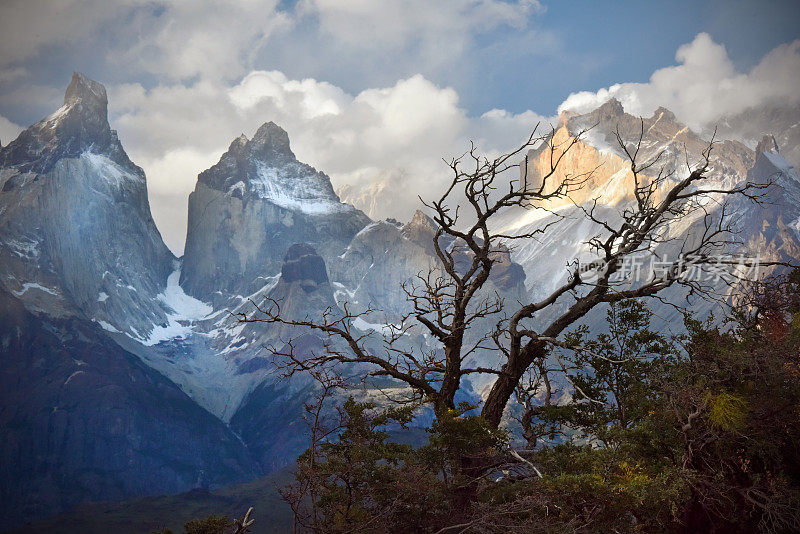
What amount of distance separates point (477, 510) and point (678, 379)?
16.5 feet

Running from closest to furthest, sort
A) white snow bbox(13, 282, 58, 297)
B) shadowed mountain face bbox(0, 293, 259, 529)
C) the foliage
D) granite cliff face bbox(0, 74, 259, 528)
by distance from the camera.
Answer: the foliage < shadowed mountain face bbox(0, 293, 259, 529) < granite cliff face bbox(0, 74, 259, 528) < white snow bbox(13, 282, 58, 297)

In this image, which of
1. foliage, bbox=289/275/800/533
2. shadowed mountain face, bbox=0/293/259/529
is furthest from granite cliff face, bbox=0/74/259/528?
foliage, bbox=289/275/800/533

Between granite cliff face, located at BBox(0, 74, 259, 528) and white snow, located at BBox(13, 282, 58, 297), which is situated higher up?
white snow, located at BBox(13, 282, 58, 297)

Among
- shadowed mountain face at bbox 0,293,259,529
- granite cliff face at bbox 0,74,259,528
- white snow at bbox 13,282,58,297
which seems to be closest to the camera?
shadowed mountain face at bbox 0,293,259,529

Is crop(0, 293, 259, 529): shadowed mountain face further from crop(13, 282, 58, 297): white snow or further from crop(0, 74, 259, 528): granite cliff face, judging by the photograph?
crop(13, 282, 58, 297): white snow

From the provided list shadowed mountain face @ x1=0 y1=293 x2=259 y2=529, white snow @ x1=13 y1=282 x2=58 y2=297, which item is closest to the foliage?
shadowed mountain face @ x1=0 y1=293 x2=259 y2=529

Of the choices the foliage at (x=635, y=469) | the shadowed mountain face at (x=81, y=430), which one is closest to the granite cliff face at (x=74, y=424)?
the shadowed mountain face at (x=81, y=430)

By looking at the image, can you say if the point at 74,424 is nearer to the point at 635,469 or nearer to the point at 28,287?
the point at 28,287

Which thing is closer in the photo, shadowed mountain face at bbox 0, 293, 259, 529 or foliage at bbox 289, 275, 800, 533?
foliage at bbox 289, 275, 800, 533

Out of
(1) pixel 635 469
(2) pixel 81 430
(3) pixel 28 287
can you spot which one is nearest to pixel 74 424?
(2) pixel 81 430

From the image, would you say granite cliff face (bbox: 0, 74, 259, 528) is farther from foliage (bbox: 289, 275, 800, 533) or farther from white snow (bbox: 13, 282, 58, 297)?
foliage (bbox: 289, 275, 800, 533)

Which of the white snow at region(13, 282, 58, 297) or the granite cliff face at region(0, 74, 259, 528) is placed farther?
the white snow at region(13, 282, 58, 297)

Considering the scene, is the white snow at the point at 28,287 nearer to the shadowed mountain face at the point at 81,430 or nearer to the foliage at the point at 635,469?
the shadowed mountain face at the point at 81,430

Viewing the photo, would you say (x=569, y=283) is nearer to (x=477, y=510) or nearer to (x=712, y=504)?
(x=477, y=510)
